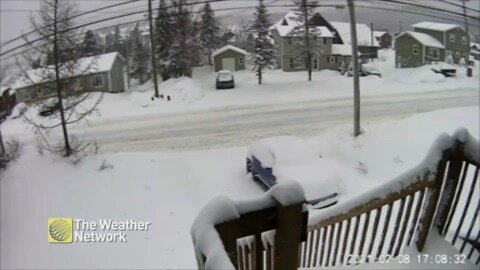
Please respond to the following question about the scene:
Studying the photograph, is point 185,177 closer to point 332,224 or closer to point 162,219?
point 162,219

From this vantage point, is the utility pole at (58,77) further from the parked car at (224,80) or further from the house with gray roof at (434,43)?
the house with gray roof at (434,43)

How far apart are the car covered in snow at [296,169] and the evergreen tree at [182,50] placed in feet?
25.3

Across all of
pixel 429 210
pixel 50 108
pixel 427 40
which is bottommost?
pixel 429 210

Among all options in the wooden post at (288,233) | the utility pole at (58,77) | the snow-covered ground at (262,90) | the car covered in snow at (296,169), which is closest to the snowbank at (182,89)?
the snow-covered ground at (262,90)

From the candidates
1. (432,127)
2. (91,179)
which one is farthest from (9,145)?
(432,127)

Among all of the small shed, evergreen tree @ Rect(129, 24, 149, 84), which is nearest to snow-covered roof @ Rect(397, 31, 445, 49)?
the small shed

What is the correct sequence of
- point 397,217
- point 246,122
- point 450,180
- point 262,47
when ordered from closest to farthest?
point 450,180 → point 397,217 → point 246,122 → point 262,47

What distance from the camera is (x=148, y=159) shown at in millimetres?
6754

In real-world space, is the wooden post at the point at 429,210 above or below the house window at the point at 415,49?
below

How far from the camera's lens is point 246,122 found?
9.30 meters

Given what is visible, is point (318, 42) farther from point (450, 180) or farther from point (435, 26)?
point (450, 180)

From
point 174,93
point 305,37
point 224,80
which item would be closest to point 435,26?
point 305,37

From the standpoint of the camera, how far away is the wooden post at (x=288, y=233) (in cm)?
101

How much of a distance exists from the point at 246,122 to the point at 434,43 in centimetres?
661
